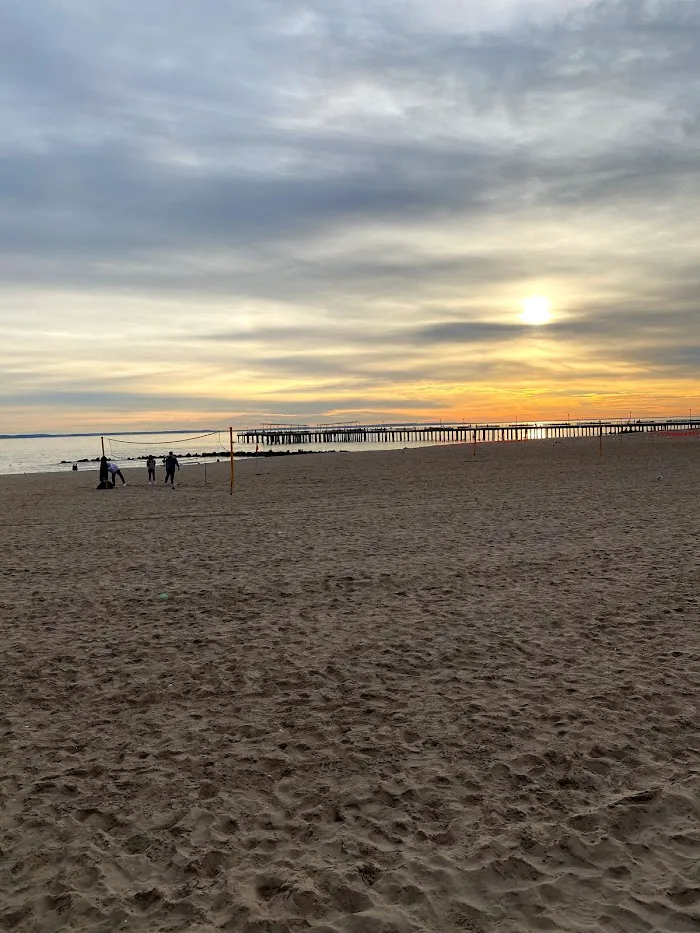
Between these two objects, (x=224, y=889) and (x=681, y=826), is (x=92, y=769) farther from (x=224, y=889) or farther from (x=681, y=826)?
(x=681, y=826)

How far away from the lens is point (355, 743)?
4863 millimetres

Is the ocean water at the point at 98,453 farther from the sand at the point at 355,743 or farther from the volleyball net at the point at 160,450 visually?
the sand at the point at 355,743

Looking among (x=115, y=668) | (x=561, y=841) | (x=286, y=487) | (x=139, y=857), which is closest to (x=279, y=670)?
(x=115, y=668)

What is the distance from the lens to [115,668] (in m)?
6.40

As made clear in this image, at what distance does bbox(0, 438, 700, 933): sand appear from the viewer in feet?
10.9

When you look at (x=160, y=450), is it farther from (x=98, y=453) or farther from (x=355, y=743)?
(x=355, y=743)

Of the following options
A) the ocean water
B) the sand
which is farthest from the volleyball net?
the sand

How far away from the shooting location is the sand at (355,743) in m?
3.33

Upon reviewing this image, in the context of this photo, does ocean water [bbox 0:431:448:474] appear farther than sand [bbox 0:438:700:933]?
Yes

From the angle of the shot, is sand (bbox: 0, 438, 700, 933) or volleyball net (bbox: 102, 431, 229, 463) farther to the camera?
volleyball net (bbox: 102, 431, 229, 463)

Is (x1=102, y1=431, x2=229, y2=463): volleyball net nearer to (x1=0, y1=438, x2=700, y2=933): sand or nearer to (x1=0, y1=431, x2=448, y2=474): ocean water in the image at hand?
(x1=0, y1=431, x2=448, y2=474): ocean water

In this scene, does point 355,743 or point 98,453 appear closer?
point 355,743

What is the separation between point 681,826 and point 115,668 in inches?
199

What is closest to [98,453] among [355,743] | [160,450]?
[160,450]
